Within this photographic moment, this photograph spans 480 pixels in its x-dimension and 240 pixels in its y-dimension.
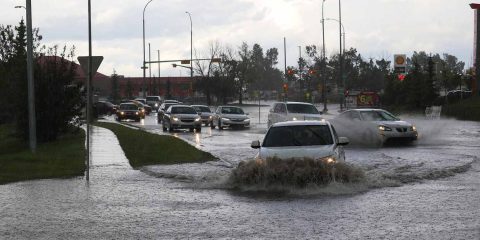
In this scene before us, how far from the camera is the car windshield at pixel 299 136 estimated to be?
14.6m

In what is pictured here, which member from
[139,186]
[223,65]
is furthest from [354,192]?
[223,65]

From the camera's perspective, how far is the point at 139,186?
1505 centimetres

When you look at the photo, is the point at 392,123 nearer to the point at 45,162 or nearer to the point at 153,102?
the point at 45,162

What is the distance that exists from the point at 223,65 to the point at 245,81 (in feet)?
29.2

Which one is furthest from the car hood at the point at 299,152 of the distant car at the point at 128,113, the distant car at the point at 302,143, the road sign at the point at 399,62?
the road sign at the point at 399,62

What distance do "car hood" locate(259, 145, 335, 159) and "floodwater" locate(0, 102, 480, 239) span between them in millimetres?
773

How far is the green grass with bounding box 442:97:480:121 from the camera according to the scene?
48.5m

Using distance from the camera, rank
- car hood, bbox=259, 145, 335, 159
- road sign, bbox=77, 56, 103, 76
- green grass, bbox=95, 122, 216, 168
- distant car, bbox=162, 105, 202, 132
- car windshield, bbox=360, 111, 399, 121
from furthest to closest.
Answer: distant car, bbox=162, 105, 202, 132
car windshield, bbox=360, 111, 399, 121
green grass, bbox=95, 122, 216, 168
road sign, bbox=77, 56, 103, 76
car hood, bbox=259, 145, 335, 159

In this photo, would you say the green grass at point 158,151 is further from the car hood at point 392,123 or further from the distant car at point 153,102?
the distant car at point 153,102

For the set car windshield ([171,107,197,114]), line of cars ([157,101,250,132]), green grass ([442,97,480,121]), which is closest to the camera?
line of cars ([157,101,250,132])

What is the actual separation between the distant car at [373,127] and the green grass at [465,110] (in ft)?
71.9

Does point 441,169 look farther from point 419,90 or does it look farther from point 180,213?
point 419,90

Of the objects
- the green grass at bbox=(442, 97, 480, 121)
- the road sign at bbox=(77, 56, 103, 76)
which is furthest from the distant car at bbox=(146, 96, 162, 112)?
the road sign at bbox=(77, 56, 103, 76)

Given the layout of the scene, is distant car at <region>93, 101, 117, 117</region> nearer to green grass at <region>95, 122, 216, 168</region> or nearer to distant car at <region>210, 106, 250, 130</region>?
distant car at <region>210, 106, 250, 130</region>
